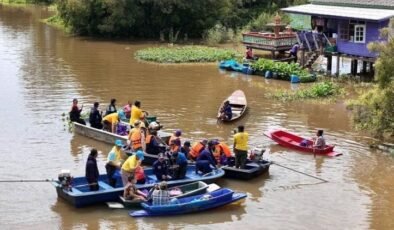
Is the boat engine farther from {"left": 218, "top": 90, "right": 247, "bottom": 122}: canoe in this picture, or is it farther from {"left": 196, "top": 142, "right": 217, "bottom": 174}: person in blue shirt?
{"left": 218, "top": 90, "right": 247, "bottom": 122}: canoe

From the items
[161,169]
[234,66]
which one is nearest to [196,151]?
[161,169]

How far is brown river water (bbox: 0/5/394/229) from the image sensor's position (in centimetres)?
1817

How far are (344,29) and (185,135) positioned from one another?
1599cm

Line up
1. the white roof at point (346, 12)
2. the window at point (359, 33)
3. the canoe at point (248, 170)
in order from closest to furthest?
the canoe at point (248, 170), the white roof at point (346, 12), the window at point (359, 33)

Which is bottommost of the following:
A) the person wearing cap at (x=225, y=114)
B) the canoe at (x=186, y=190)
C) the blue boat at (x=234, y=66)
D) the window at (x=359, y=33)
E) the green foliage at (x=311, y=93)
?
the canoe at (x=186, y=190)

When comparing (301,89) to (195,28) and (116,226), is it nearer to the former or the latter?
(116,226)

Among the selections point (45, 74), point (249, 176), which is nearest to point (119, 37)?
point (45, 74)

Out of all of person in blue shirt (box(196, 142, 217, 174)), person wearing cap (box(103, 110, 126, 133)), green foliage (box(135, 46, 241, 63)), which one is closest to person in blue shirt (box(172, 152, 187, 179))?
person in blue shirt (box(196, 142, 217, 174))

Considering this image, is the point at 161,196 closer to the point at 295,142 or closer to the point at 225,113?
the point at 295,142

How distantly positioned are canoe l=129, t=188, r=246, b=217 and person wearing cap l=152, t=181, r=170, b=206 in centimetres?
17

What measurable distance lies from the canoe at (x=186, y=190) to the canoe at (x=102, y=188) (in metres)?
0.21

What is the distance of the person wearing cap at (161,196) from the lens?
59.4ft

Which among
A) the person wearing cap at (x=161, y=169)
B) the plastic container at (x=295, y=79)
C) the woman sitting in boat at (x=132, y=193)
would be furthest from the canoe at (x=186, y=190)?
the plastic container at (x=295, y=79)

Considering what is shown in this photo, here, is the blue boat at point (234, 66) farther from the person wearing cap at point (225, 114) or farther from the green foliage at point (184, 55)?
the person wearing cap at point (225, 114)
